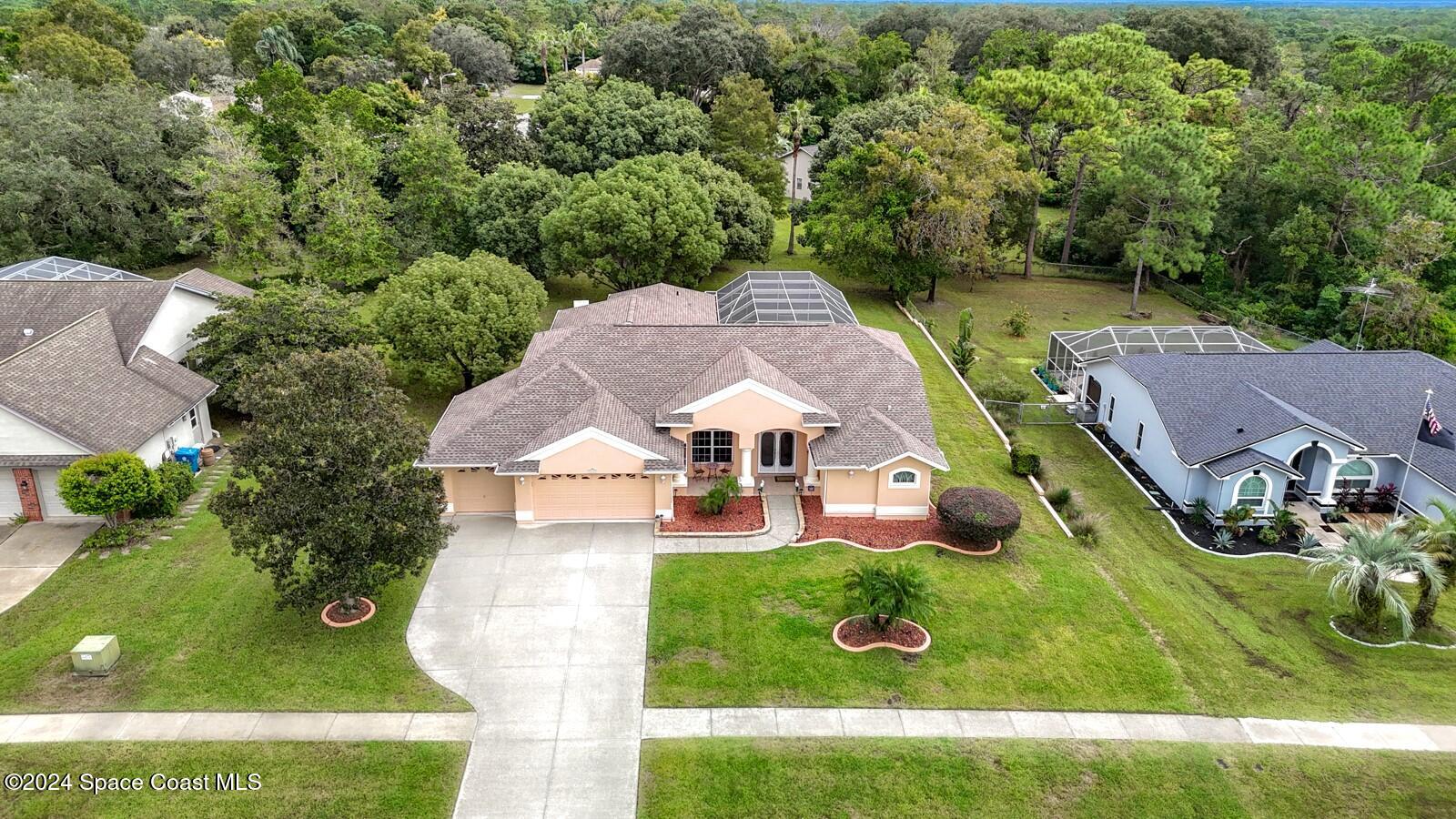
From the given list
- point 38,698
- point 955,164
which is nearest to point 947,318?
point 955,164

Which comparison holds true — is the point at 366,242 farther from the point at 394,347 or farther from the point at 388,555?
the point at 388,555

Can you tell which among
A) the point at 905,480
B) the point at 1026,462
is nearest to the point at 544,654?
the point at 905,480

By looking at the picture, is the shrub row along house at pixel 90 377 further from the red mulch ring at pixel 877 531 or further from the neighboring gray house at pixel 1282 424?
the neighboring gray house at pixel 1282 424

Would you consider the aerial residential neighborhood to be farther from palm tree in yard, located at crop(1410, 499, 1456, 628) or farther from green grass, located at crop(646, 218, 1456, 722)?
palm tree in yard, located at crop(1410, 499, 1456, 628)

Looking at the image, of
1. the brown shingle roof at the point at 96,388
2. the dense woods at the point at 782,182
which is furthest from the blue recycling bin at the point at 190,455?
the dense woods at the point at 782,182

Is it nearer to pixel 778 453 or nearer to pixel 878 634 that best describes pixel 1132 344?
pixel 778 453

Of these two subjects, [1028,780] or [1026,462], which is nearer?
[1028,780]
